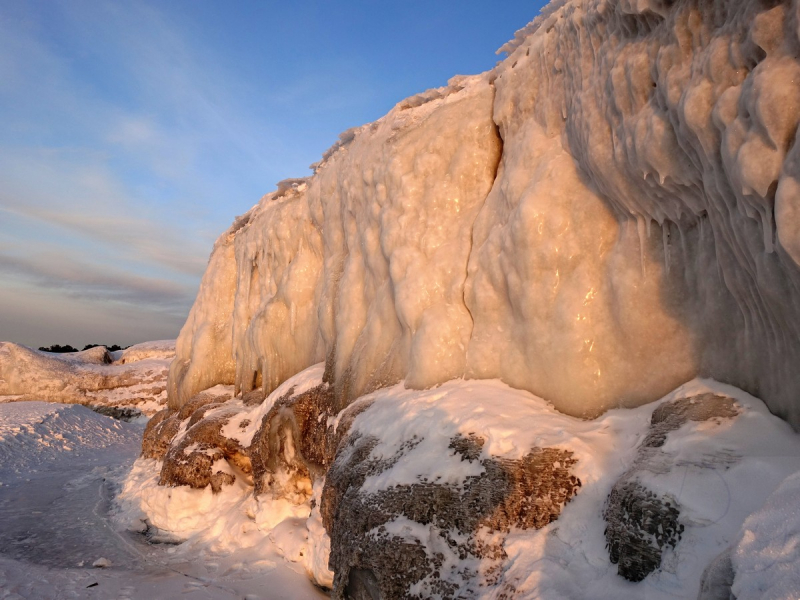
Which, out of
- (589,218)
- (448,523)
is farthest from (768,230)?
(448,523)

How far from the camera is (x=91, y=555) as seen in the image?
243 inches

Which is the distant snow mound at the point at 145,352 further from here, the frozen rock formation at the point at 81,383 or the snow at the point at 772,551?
the snow at the point at 772,551

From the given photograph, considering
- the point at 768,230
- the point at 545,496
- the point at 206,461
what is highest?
the point at 768,230

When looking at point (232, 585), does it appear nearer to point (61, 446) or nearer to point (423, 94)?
point (423, 94)

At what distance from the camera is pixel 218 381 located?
12148 millimetres

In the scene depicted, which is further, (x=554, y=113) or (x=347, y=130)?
(x=347, y=130)

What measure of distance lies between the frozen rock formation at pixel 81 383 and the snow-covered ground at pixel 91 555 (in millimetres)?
8564

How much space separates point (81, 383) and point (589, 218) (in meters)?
22.9

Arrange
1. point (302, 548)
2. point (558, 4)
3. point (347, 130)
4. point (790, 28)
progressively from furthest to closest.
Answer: point (347, 130)
point (302, 548)
point (558, 4)
point (790, 28)

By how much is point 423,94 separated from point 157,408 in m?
18.3

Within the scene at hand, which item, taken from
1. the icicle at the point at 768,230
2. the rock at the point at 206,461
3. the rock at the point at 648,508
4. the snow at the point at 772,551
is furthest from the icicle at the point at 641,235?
the rock at the point at 206,461

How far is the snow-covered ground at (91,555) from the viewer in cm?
495

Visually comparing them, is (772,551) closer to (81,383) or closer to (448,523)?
(448,523)

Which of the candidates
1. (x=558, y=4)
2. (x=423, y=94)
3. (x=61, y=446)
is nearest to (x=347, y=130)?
(x=423, y=94)
